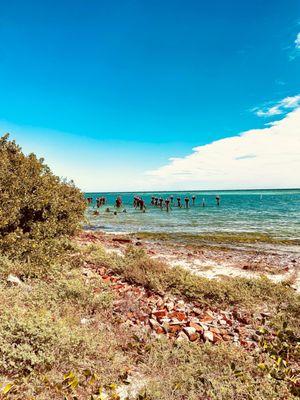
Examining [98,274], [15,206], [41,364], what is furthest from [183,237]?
[41,364]

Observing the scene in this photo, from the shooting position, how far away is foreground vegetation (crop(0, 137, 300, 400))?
3.74m

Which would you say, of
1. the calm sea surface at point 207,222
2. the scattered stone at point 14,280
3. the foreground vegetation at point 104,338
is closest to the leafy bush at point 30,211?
the foreground vegetation at point 104,338

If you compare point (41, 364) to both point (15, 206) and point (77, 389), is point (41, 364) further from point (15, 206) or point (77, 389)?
point (15, 206)

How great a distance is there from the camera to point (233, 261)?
14.2m

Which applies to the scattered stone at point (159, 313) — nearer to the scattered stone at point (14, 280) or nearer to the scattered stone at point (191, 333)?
the scattered stone at point (191, 333)

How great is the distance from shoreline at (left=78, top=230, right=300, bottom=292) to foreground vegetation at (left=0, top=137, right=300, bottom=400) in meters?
2.69

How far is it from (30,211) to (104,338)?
6228 mm

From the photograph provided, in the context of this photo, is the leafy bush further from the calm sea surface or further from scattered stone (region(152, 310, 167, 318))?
the calm sea surface

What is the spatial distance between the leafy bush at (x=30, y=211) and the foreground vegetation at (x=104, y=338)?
1.9 inches

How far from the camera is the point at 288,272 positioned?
1173 cm

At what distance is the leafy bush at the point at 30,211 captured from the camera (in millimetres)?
8156

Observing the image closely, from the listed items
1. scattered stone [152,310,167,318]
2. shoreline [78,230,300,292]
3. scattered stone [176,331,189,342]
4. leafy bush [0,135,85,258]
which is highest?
leafy bush [0,135,85,258]

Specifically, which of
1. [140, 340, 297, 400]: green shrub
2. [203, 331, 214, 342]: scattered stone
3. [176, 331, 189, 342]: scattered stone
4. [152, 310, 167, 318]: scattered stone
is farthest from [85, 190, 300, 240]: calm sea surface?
[140, 340, 297, 400]: green shrub

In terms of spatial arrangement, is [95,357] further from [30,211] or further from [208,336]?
[30,211]
